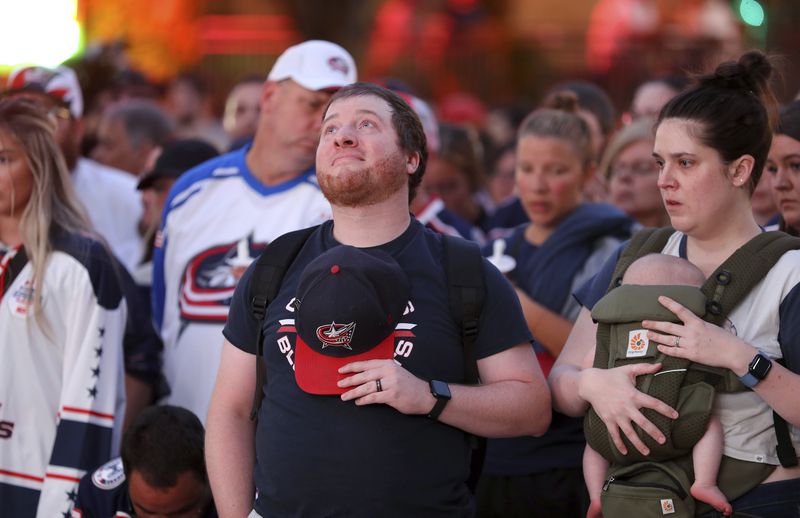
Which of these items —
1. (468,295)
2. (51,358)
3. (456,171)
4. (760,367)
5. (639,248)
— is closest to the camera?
(760,367)

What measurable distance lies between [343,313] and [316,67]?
2.30m

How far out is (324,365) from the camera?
339 centimetres

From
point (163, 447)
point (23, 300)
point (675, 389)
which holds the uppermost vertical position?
point (675, 389)

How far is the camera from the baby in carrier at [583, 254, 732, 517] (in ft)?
10.6

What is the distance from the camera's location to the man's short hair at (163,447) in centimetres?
432

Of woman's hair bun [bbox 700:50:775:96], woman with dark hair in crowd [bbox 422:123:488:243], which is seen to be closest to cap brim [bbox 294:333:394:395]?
woman's hair bun [bbox 700:50:775:96]

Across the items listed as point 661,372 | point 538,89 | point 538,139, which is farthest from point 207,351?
point 538,89

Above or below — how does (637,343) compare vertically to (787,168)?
below

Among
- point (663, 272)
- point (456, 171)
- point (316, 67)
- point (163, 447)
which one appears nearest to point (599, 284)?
point (663, 272)

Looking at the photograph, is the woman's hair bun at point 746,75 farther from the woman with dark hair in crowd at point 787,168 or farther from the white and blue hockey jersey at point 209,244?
the white and blue hockey jersey at point 209,244

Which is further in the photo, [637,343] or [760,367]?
[637,343]

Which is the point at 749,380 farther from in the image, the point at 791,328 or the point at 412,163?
the point at 412,163

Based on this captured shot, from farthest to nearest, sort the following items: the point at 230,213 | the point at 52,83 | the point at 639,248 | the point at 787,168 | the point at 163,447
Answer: the point at 52,83 → the point at 230,213 → the point at 163,447 → the point at 787,168 → the point at 639,248

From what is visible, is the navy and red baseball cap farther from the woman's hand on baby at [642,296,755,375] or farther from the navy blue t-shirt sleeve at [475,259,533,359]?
the woman's hand on baby at [642,296,755,375]
